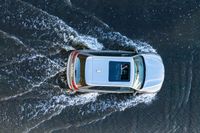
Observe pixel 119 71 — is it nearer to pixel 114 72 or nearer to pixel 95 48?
pixel 114 72

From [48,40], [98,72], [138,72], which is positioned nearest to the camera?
[98,72]

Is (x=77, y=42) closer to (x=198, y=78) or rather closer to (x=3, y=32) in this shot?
(x=3, y=32)

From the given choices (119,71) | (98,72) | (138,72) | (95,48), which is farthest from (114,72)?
(95,48)

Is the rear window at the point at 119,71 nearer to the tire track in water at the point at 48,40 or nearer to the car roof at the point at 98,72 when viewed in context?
the car roof at the point at 98,72

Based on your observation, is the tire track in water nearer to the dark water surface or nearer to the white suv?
the dark water surface

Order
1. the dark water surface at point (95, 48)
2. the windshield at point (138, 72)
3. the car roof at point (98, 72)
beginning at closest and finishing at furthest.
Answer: the car roof at point (98, 72)
the windshield at point (138, 72)
the dark water surface at point (95, 48)

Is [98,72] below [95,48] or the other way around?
below

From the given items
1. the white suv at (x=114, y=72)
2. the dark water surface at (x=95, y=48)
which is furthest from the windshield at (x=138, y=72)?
the dark water surface at (x=95, y=48)
